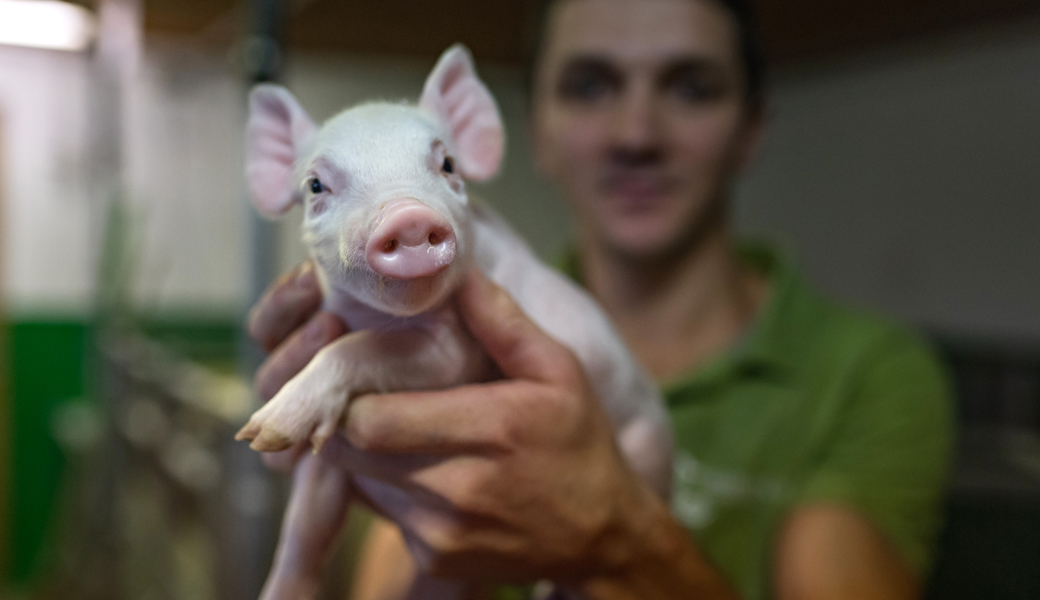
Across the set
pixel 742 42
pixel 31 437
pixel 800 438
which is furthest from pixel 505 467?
pixel 31 437

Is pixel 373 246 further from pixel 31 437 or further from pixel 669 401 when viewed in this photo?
pixel 31 437

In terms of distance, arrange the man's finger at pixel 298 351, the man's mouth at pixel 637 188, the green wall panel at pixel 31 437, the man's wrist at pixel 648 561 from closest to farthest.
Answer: the man's finger at pixel 298 351 → the man's wrist at pixel 648 561 → the man's mouth at pixel 637 188 → the green wall panel at pixel 31 437

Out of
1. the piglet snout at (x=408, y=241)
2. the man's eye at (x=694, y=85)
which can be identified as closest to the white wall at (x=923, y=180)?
the man's eye at (x=694, y=85)

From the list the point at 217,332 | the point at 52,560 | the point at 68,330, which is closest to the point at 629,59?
the point at 68,330

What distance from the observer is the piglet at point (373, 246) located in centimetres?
40

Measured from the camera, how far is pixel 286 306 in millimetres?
513

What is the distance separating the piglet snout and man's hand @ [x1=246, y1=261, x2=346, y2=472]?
112 mm

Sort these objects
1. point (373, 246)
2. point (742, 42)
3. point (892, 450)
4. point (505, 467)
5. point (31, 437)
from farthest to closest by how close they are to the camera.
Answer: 1. point (31, 437)
2. point (892, 450)
3. point (742, 42)
4. point (505, 467)
5. point (373, 246)

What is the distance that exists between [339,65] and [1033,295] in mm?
2914

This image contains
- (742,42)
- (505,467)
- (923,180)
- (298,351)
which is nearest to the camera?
(298,351)

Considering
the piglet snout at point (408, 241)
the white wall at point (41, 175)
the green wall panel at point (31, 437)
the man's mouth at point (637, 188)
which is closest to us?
the piglet snout at point (408, 241)

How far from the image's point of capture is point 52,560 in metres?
1.83

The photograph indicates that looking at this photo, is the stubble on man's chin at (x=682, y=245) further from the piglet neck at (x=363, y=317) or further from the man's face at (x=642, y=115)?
the piglet neck at (x=363, y=317)

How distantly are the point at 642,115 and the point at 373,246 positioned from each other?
533 mm
